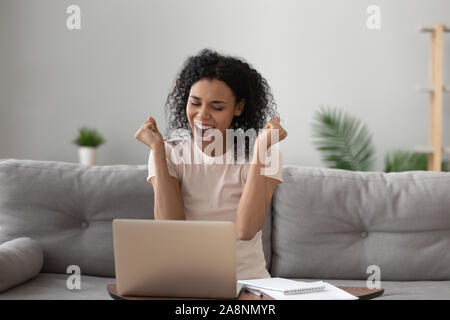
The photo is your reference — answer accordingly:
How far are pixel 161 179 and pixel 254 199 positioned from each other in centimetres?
27

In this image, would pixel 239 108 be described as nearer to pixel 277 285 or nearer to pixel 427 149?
pixel 277 285

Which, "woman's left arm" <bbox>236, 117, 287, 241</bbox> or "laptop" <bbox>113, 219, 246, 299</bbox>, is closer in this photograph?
"laptop" <bbox>113, 219, 246, 299</bbox>

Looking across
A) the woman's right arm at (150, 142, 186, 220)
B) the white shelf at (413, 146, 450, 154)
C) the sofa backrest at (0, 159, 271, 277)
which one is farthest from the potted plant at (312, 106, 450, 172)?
the woman's right arm at (150, 142, 186, 220)

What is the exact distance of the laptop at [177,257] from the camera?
95 centimetres

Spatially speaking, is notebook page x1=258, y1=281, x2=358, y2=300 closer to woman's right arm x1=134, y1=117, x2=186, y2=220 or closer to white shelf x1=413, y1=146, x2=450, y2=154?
woman's right arm x1=134, y1=117, x2=186, y2=220

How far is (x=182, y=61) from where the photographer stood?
3459 millimetres

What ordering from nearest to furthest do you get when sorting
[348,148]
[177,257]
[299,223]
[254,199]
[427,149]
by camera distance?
1. [177,257]
2. [254,199]
3. [299,223]
4. [427,149]
5. [348,148]

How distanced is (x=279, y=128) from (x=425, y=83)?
8.22 feet

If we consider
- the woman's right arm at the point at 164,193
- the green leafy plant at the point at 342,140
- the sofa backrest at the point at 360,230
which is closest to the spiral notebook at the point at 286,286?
the woman's right arm at the point at 164,193

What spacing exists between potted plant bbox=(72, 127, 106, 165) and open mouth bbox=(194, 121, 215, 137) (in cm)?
194

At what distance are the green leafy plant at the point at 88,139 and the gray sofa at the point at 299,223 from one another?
141cm

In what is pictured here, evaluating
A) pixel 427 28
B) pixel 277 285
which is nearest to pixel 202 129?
→ pixel 277 285

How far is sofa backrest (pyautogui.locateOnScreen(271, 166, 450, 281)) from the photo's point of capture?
181 cm
